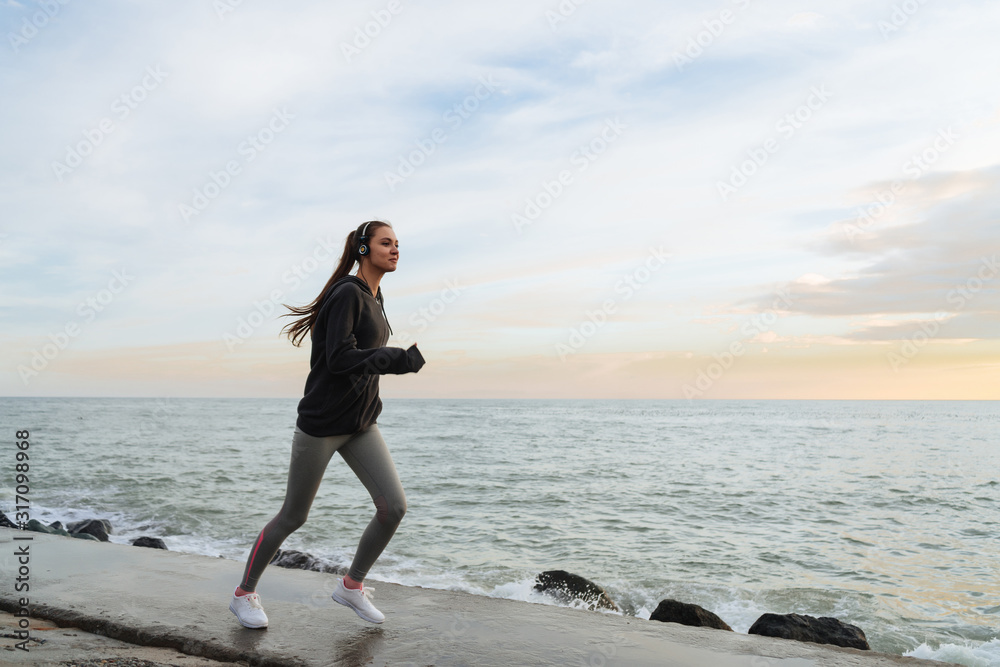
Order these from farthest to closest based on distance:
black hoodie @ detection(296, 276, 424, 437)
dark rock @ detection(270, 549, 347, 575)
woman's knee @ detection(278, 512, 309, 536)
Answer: dark rock @ detection(270, 549, 347, 575) → woman's knee @ detection(278, 512, 309, 536) → black hoodie @ detection(296, 276, 424, 437)

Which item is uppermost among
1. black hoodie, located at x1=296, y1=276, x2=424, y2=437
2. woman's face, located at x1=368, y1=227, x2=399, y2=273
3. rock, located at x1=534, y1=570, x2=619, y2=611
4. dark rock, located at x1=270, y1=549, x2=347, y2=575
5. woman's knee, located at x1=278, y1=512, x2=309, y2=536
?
woman's face, located at x1=368, y1=227, x2=399, y2=273

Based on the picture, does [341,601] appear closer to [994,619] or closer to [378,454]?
[378,454]

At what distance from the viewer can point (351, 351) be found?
3.31 m

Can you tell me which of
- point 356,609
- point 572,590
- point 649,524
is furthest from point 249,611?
point 649,524

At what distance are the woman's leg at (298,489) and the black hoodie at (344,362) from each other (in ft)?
0.23

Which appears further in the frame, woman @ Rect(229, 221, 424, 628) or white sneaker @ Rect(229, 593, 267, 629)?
white sneaker @ Rect(229, 593, 267, 629)

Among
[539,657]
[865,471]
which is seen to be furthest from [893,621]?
[865,471]

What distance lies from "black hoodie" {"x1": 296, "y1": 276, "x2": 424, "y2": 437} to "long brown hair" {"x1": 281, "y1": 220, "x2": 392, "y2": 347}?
2.8 inches

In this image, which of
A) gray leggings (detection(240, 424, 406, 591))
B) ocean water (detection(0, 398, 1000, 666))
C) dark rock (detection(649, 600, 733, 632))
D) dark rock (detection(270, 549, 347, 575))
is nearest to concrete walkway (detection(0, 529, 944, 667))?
gray leggings (detection(240, 424, 406, 591))

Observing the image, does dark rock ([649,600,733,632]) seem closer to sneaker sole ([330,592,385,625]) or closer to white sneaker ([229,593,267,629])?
sneaker sole ([330,592,385,625])

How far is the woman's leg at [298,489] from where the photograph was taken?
11.5ft

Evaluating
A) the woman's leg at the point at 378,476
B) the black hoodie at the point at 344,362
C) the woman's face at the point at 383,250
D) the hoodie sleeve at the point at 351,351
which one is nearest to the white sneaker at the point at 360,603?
the woman's leg at the point at 378,476

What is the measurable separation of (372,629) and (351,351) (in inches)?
64.6

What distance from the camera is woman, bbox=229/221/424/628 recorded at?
11.2 ft
